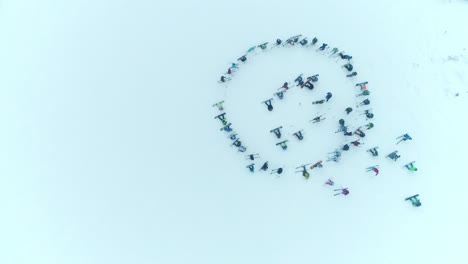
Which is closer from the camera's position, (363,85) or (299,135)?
(299,135)

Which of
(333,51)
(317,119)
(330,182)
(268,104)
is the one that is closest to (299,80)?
(268,104)

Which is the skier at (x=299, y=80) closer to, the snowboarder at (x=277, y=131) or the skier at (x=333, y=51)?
the skier at (x=333, y=51)

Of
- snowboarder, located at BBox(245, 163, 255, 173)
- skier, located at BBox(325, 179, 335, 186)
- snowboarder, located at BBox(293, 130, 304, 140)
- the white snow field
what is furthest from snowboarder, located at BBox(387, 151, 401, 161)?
snowboarder, located at BBox(245, 163, 255, 173)

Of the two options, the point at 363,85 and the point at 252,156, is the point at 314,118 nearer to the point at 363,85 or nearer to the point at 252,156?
the point at 363,85

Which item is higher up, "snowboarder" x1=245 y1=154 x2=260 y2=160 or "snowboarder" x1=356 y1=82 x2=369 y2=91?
"snowboarder" x1=356 y1=82 x2=369 y2=91

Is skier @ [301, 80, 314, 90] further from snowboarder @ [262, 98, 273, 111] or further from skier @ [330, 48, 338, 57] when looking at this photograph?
skier @ [330, 48, 338, 57]

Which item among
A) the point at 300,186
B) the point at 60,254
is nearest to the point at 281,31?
the point at 300,186

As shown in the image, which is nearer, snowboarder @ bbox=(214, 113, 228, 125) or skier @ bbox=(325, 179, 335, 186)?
skier @ bbox=(325, 179, 335, 186)

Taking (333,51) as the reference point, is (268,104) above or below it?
below
